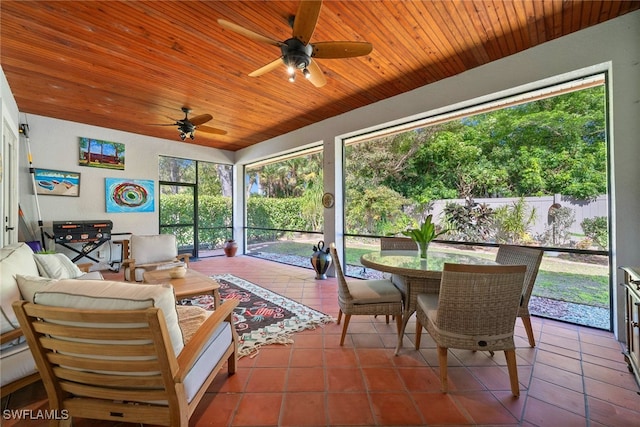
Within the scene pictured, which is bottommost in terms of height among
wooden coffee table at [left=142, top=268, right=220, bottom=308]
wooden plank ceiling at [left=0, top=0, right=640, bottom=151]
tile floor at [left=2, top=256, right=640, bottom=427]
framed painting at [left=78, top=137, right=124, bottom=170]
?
tile floor at [left=2, top=256, right=640, bottom=427]

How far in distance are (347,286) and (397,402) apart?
0.91 m

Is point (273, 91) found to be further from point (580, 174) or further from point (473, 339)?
point (580, 174)

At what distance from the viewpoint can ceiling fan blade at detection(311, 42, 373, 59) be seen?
6.66 ft

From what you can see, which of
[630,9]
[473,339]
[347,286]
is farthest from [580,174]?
[347,286]

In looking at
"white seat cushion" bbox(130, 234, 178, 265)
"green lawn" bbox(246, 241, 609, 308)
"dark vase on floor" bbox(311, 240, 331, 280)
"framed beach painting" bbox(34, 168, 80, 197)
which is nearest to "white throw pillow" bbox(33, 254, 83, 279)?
"white seat cushion" bbox(130, 234, 178, 265)

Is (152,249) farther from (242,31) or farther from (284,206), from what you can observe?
(242,31)

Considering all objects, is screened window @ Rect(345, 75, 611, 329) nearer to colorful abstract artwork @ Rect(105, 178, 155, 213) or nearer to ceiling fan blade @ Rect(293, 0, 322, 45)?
ceiling fan blade @ Rect(293, 0, 322, 45)

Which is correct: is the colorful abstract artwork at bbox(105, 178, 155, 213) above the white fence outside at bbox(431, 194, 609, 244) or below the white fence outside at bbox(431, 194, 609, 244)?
above

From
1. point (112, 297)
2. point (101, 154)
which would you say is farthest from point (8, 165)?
point (112, 297)

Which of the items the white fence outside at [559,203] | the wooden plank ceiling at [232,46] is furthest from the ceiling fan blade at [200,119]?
the white fence outside at [559,203]

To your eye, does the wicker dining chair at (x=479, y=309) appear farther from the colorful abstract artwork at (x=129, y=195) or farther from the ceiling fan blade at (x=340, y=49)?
the colorful abstract artwork at (x=129, y=195)

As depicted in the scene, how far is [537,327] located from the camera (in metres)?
2.58

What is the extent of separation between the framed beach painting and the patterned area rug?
11.9 ft

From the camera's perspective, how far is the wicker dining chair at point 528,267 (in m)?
2.10
